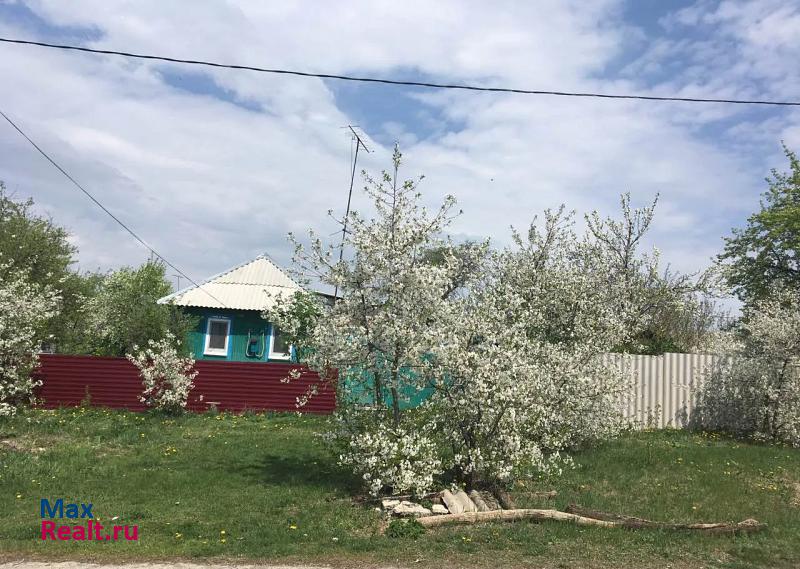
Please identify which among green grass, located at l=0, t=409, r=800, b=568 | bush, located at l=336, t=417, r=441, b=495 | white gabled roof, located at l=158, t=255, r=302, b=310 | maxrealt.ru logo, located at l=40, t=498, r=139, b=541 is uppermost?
white gabled roof, located at l=158, t=255, r=302, b=310

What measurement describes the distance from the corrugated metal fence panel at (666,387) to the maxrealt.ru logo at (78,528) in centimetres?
1201

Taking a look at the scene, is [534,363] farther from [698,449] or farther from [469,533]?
[698,449]

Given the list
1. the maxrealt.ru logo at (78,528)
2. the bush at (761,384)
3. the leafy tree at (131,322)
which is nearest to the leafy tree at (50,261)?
the leafy tree at (131,322)

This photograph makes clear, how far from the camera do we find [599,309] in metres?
13.0

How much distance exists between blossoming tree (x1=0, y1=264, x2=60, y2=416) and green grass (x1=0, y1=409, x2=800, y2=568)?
2.64 feet

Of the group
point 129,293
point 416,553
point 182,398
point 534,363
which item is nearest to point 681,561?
point 416,553

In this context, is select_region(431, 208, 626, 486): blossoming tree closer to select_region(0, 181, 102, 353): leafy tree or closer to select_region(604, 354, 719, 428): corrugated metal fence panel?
select_region(604, 354, 719, 428): corrugated metal fence panel

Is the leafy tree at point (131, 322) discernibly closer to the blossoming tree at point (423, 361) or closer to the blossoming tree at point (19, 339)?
the blossoming tree at point (19, 339)

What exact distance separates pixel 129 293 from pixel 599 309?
21.0 metres

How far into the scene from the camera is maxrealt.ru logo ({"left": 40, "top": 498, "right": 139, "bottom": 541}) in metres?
7.02

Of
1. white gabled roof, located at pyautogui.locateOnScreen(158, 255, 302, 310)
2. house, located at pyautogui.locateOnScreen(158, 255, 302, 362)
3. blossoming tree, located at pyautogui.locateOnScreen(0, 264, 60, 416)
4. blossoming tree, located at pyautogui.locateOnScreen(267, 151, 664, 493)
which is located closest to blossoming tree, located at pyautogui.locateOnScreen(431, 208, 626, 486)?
blossoming tree, located at pyautogui.locateOnScreen(267, 151, 664, 493)

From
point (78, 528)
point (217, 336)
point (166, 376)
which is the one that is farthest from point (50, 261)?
point (78, 528)

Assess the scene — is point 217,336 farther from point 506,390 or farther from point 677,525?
point 677,525

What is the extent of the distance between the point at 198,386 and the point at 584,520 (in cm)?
1112
